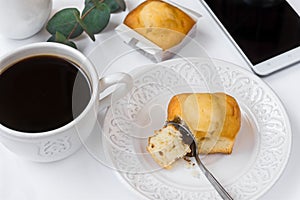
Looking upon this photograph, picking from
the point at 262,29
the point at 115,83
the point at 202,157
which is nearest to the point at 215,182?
the point at 202,157

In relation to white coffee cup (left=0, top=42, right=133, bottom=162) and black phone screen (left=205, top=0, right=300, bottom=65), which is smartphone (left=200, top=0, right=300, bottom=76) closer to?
black phone screen (left=205, top=0, right=300, bottom=65)

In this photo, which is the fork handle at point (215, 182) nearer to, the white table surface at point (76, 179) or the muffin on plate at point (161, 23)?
the white table surface at point (76, 179)

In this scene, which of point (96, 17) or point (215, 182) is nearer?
point (215, 182)

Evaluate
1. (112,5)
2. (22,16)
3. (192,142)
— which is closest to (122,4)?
(112,5)

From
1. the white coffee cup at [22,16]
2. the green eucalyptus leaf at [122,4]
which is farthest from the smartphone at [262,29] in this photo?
the white coffee cup at [22,16]

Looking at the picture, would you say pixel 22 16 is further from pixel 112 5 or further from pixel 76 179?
pixel 76 179

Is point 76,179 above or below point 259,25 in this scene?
below

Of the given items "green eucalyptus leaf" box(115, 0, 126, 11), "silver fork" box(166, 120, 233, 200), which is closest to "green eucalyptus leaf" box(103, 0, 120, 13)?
"green eucalyptus leaf" box(115, 0, 126, 11)

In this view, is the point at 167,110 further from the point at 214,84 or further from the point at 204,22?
the point at 204,22
